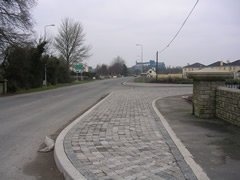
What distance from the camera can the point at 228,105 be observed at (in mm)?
6727

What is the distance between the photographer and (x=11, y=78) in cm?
2281

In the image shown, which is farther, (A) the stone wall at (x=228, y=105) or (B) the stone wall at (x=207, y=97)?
(B) the stone wall at (x=207, y=97)

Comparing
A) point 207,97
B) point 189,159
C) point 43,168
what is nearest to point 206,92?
point 207,97

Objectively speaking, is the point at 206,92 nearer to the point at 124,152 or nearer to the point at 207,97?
the point at 207,97

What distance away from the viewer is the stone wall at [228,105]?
245 inches

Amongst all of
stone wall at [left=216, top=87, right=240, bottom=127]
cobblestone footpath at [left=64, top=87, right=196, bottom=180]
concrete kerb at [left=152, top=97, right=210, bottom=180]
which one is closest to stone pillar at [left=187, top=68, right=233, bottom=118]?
stone wall at [left=216, top=87, right=240, bottom=127]

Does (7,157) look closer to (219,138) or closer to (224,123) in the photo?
(219,138)

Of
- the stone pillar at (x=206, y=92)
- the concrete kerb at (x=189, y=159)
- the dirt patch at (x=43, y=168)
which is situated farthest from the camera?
the stone pillar at (x=206, y=92)

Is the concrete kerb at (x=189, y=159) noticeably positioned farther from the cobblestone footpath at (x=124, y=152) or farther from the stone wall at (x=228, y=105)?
the stone wall at (x=228, y=105)

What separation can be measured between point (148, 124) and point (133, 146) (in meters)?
2.20

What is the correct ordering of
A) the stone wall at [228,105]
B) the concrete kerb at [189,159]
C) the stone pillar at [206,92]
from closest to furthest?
the concrete kerb at [189,159]
the stone wall at [228,105]
the stone pillar at [206,92]

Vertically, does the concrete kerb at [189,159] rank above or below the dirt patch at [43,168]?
above

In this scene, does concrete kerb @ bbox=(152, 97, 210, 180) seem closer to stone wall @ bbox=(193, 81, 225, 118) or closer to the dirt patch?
the dirt patch

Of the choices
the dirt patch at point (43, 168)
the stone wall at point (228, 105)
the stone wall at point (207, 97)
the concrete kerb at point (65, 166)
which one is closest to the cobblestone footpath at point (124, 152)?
the concrete kerb at point (65, 166)
